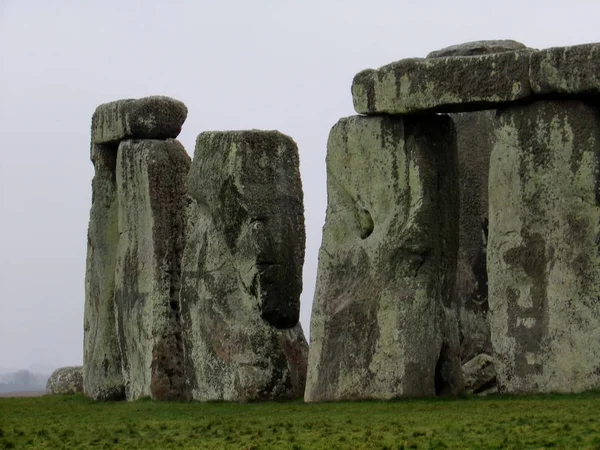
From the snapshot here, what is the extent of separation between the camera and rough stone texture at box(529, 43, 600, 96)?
24016mm

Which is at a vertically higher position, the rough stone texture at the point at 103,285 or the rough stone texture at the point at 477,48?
the rough stone texture at the point at 477,48

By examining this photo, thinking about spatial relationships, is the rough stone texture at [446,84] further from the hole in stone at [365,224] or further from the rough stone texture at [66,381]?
the rough stone texture at [66,381]

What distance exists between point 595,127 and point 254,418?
17.4 ft

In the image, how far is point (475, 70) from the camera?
24.6 meters

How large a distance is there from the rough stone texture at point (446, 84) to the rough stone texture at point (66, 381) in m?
9.43

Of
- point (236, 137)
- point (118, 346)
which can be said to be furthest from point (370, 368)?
point (118, 346)

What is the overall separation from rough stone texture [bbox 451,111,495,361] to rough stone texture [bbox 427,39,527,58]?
99 cm

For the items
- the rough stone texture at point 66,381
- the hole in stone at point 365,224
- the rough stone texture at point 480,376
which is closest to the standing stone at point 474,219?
the rough stone texture at point 480,376

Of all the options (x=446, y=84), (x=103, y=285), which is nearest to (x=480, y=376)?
(x=446, y=84)

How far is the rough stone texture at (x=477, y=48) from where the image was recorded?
30.2 meters

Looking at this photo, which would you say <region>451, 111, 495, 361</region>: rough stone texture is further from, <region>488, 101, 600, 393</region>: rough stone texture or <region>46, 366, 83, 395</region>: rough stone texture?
<region>46, 366, 83, 395</region>: rough stone texture

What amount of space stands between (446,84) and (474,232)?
226 inches

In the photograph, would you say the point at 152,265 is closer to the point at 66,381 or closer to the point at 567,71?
the point at 66,381

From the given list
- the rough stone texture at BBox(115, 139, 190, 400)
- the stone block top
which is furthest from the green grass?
the stone block top
